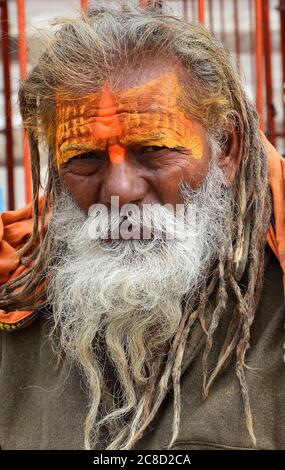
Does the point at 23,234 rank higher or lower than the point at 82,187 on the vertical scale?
lower

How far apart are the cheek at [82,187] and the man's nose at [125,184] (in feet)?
0.21

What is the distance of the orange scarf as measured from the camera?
84.7 inches

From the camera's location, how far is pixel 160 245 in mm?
2170

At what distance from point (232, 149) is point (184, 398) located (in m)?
0.73

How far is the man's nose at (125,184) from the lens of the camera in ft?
6.89

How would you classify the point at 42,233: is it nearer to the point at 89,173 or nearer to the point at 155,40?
the point at 89,173

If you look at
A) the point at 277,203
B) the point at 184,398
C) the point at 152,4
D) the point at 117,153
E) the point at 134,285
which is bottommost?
the point at 184,398

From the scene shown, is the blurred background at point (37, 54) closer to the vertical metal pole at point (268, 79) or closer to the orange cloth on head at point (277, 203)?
the vertical metal pole at point (268, 79)

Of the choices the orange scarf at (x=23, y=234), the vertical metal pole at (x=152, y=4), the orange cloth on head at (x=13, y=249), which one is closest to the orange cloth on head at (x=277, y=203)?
the orange scarf at (x=23, y=234)

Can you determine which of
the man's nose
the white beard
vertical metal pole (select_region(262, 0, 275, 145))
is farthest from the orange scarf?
vertical metal pole (select_region(262, 0, 275, 145))

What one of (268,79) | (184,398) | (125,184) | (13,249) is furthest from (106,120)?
(268,79)

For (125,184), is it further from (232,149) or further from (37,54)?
(37,54)

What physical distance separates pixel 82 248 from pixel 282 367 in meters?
0.66

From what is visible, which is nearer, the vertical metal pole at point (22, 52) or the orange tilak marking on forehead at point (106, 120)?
the orange tilak marking on forehead at point (106, 120)
